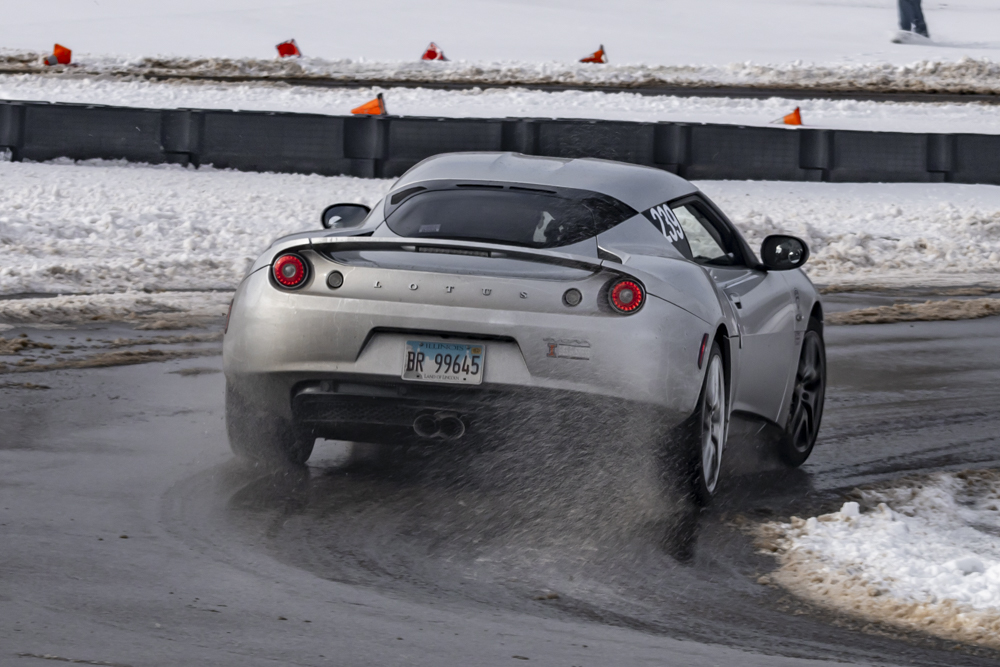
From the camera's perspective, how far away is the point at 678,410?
5.50 m

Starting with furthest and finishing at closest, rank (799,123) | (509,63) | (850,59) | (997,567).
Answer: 1. (850,59)
2. (509,63)
3. (799,123)
4. (997,567)

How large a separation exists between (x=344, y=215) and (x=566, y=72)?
24.1 meters

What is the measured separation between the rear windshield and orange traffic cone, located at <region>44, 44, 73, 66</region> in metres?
25.3

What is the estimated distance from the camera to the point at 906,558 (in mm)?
5160

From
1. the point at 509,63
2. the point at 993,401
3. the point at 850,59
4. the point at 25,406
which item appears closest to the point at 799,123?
the point at 509,63

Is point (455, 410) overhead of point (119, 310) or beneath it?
overhead

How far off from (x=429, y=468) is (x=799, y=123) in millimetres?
18522

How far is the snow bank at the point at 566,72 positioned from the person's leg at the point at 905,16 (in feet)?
27.6

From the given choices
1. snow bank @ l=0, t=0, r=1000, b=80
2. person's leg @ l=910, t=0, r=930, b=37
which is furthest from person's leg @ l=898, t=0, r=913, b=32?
snow bank @ l=0, t=0, r=1000, b=80

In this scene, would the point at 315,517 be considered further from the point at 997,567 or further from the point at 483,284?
the point at 997,567

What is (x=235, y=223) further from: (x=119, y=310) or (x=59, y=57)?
(x=59, y=57)

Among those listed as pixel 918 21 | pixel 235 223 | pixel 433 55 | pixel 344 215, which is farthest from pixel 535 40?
pixel 344 215

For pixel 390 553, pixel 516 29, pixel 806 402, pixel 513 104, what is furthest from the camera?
pixel 516 29

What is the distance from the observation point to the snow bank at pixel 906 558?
4637 millimetres
